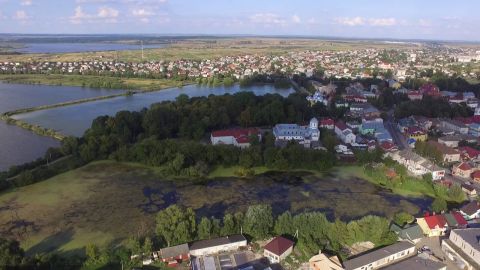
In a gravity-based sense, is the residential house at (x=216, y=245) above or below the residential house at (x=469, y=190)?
below

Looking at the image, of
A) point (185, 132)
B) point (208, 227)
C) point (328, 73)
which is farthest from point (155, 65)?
point (208, 227)

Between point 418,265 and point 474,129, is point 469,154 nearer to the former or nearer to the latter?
point 474,129

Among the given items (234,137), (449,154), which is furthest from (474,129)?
(234,137)

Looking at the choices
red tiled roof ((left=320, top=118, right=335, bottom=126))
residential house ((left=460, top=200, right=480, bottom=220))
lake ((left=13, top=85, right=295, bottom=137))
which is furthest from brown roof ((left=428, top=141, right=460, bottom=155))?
lake ((left=13, top=85, right=295, bottom=137))

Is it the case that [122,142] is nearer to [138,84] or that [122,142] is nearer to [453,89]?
[138,84]

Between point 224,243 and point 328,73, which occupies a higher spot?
point 328,73

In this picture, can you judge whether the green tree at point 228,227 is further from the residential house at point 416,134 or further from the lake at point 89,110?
the residential house at point 416,134

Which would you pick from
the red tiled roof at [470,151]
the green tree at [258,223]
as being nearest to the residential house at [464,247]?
the green tree at [258,223]

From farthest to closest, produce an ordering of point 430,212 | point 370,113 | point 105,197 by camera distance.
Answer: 1. point 370,113
2. point 105,197
3. point 430,212
